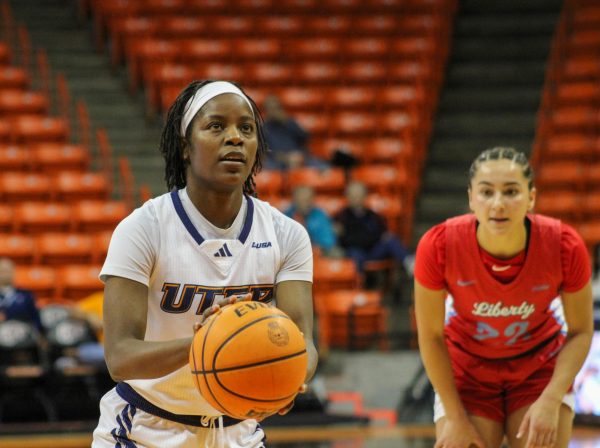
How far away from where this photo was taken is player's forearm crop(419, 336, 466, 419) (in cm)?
351

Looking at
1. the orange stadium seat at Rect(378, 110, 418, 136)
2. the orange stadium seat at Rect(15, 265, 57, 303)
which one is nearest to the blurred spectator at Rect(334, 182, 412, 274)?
the orange stadium seat at Rect(378, 110, 418, 136)

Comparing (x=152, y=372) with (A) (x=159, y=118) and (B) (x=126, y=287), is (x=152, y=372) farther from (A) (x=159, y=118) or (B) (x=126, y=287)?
(A) (x=159, y=118)

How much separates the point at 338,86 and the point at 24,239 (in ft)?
13.9

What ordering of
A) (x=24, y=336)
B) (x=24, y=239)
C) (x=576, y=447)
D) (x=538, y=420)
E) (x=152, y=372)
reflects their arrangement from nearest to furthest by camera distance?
(x=152, y=372) → (x=538, y=420) → (x=576, y=447) → (x=24, y=336) → (x=24, y=239)

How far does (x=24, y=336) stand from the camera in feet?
25.5

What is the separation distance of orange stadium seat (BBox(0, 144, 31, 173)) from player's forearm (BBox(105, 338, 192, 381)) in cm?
870

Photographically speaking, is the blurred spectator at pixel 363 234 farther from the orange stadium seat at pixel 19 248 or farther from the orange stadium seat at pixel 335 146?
the orange stadium seat at pixel 19 248

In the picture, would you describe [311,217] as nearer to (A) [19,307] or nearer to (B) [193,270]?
(A) [19,307]

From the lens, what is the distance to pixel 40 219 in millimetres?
10281

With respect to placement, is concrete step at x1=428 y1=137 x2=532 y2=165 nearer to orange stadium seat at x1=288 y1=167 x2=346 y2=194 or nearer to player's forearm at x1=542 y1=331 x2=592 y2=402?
orange stadium seat at x1=288 y1=167 x2=346 y2=194

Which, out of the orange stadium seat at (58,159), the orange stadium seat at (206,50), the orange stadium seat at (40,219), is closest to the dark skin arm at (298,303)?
the orange stadium seat at (40,219)

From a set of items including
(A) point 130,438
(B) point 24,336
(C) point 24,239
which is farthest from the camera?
(C) point 24,239

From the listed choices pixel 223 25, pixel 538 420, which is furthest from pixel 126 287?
pixel 223 25

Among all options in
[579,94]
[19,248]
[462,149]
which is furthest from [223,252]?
[579,94]
